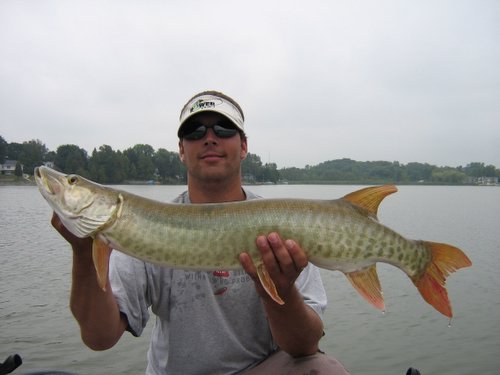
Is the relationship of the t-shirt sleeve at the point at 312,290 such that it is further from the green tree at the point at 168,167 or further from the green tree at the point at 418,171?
the green tree at the point at 418,171

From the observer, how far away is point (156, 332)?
3121 millimetres

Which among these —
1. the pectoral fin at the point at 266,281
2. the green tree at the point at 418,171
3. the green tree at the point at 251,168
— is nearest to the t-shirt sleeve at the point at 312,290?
the pectoral fin at the point at 266,281

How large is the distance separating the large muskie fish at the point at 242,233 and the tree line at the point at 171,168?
64889 millimetres

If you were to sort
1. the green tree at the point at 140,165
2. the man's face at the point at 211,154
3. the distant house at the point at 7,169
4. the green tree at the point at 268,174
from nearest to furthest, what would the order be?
the man's face at the point at 211,154, the green tree at the point at 140,165, the distant house at the point at 7,169, the green tree at the point at 268,174

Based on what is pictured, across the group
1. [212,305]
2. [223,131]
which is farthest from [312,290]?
[223,131]

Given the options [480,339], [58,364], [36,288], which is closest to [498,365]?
[480,339]

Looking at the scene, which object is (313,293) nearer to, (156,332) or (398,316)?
(156,332)

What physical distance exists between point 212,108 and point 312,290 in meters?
1.54

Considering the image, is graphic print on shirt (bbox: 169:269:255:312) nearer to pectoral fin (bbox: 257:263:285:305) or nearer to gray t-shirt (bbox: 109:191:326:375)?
gray t-shirt (bbox: 109:191:326:375)

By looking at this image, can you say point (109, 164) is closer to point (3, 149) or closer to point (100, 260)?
point (3, 149)

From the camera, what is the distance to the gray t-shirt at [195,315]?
285cm

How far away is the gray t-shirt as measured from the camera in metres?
2.85

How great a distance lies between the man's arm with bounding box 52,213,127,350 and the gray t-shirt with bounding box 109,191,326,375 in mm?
156

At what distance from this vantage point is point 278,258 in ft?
8.01
